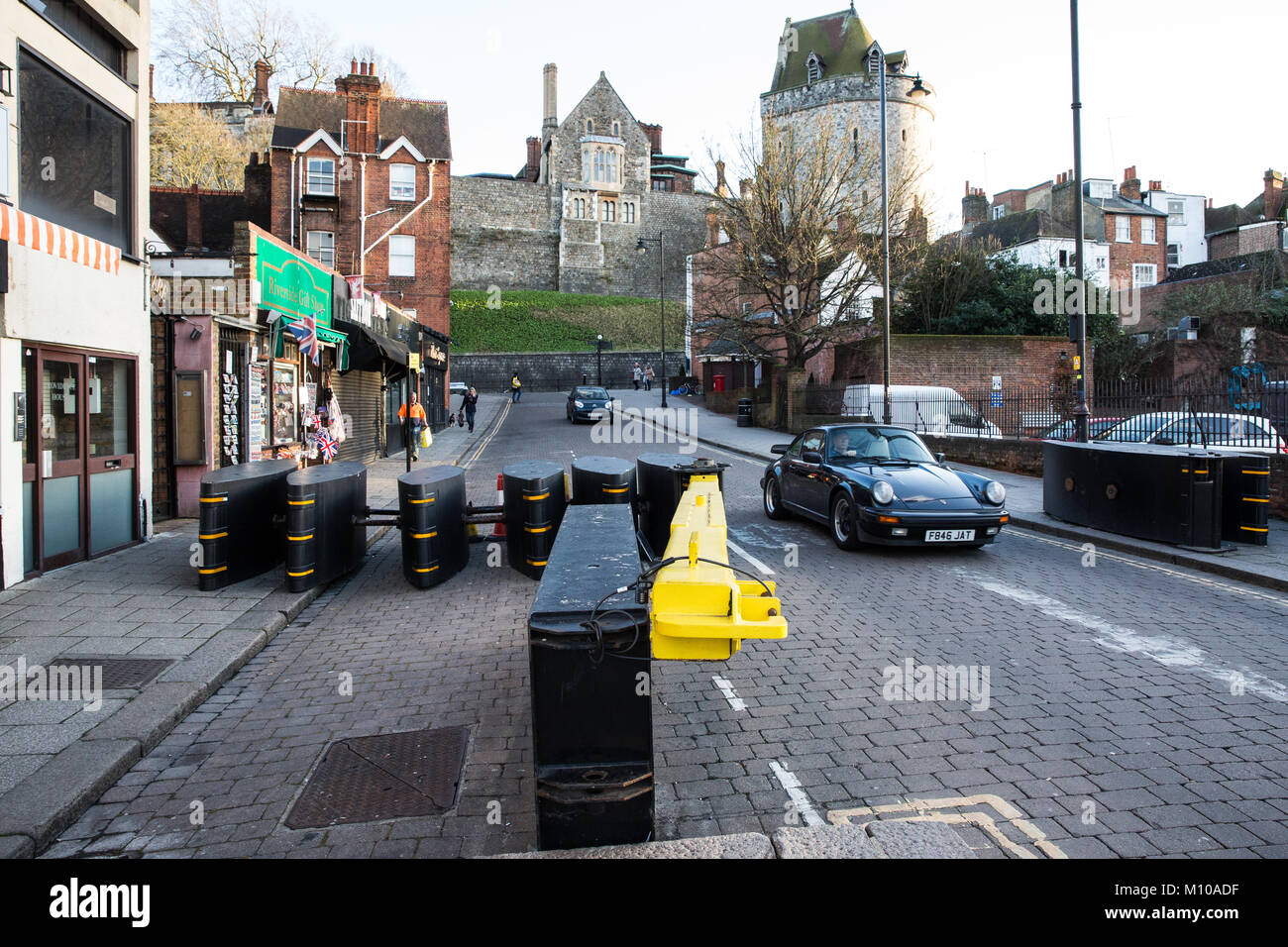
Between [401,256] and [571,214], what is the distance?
37017 mm

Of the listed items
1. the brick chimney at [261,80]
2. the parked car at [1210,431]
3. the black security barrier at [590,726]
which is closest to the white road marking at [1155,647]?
the black security barrier at [590,726]

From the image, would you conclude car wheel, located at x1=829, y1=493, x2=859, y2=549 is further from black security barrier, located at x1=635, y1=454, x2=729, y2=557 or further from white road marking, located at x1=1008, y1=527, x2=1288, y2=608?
white road marking, located at x1=1008, y1=527, x2=1288, y2=608

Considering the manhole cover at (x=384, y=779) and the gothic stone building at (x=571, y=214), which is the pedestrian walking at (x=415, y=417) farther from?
the gothic stone building at (x=571, y=214)

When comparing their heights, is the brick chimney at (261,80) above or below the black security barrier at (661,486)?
above

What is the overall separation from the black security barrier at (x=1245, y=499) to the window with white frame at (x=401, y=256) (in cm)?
3337

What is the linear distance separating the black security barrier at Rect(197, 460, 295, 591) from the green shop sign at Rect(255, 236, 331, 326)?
521 centimetres

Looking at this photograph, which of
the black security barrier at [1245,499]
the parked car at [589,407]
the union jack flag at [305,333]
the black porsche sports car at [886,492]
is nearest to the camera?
the black porsche sports car at [886,492]

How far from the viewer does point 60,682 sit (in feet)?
17.0

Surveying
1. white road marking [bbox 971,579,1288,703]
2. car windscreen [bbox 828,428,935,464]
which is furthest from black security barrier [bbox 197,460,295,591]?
white road marking [bbox 971,579,1288,703]

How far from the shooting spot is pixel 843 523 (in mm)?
9750

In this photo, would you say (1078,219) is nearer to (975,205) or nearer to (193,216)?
(193,216)

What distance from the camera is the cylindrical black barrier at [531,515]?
828cm
